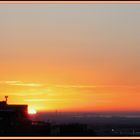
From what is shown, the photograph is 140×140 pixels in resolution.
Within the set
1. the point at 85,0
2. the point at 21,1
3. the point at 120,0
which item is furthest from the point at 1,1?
the point at 120,0

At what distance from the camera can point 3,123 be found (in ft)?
57.7

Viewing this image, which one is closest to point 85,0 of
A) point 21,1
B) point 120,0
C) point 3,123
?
point 120,0

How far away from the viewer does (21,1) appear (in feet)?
12.6

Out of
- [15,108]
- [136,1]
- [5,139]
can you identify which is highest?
[15,108]

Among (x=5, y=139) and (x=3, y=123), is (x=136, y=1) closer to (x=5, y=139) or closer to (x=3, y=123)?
(x=5, y=139)

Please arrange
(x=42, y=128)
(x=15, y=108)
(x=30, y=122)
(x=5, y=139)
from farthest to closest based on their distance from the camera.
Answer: (x=15, y=108), (x=30, y=122), (x=42, y=128), (x=5, y=139)

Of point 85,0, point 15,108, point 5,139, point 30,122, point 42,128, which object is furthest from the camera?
point 15,108

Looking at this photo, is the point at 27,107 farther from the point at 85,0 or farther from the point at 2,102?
the point at 85,0

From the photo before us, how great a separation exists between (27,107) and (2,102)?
137 cm

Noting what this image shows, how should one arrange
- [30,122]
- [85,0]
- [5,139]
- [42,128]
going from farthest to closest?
[30,122] < [42,128] < [85,0] < [5,139]

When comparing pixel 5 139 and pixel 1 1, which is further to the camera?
pixel 1 1

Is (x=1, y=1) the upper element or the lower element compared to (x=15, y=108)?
lower

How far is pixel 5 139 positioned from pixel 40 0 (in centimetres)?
121

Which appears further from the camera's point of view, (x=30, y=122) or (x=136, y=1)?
(x=30, y=122)
